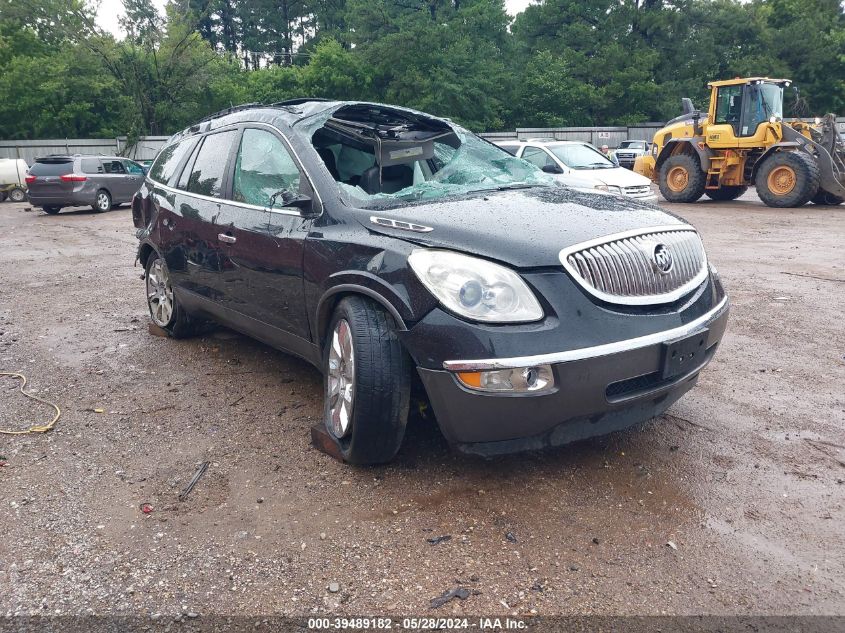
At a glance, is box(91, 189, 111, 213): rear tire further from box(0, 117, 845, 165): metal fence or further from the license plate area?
the license plate area

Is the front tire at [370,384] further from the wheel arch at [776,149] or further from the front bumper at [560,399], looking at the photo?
the wheel arch at [776,149]

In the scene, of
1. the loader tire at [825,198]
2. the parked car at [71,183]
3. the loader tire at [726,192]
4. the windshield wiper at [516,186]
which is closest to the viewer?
the windshield wiper at [516,186]

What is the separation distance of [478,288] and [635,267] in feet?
2.35

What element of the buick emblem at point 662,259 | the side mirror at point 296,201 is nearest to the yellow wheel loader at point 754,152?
the buick emblem at point 662,259

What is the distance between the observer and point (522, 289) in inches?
110

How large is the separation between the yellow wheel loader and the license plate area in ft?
44.9

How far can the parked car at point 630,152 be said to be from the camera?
32.2 meters

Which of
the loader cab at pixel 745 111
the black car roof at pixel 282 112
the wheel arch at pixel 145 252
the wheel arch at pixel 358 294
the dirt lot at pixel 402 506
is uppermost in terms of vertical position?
the loader cab at pixel 745 111

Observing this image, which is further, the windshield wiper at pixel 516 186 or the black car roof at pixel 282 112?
the black car roof at pixel 282 112

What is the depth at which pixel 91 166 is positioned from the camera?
61.7 feet

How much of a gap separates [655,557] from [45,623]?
7.07 ft

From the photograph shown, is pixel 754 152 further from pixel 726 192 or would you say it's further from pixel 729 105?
pixel 726 192

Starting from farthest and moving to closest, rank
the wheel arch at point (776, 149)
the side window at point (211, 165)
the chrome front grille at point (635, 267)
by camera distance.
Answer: the wheel arch at point (776, 149), the side window at point (211, 165), the chrome front grille at point (635, 267)

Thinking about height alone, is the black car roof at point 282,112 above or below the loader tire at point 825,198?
above
